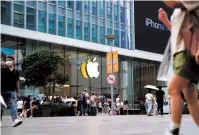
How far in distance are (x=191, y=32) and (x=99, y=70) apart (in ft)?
134

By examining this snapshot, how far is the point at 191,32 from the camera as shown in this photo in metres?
3.35

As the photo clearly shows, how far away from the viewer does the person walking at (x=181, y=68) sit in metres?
3.29

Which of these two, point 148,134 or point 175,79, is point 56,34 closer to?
point 148,134

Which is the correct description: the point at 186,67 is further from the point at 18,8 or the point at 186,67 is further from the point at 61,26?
the point at 61,26

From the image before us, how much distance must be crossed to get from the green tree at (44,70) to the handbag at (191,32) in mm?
25040

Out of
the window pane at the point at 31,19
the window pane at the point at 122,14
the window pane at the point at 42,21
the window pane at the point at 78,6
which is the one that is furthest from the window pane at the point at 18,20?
the window pane at the point at 122,14

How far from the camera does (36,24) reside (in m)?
36.1

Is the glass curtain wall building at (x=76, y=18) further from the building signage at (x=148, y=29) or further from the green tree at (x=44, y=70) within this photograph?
the green tree at (x=44, y=70)

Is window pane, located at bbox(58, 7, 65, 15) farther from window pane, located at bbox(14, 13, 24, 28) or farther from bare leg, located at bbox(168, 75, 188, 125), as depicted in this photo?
bare leg, located at bbox(168, 75, 188, 125)

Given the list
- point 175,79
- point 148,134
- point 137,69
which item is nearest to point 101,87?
point 137,69

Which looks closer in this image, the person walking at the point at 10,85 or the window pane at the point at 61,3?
the person walking at the point at 10,85

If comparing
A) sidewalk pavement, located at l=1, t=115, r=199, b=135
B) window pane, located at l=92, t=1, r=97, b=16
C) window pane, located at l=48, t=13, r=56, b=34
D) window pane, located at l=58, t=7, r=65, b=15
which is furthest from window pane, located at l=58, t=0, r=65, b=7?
sidewalk pavement, located at l=1, t=115, r=199, b=135

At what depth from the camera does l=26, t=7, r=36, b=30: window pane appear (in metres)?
35.6

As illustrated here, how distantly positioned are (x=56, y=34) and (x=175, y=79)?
35.1 meters
